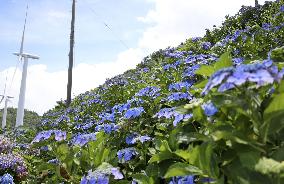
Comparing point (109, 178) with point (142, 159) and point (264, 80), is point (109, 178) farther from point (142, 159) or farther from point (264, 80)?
point (264, 80)

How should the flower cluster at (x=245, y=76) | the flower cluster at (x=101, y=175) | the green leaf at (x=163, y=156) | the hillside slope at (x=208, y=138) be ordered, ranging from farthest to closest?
the green leaf at (x=163, y=156), the flower cluster at (x=101, y=175), the hillside slope at (x=208, y=138), the flower cluster at (x=245, y=76)

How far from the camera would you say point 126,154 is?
3.59 metres

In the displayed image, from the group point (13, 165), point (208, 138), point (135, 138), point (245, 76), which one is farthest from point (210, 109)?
point (13, 165)

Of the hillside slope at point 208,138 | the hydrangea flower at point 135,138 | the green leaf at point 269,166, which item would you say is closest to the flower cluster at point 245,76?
the hillside slope at point 208,138

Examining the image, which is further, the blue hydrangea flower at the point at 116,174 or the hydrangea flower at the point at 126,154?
the hydrangea flower at the point at 126,154

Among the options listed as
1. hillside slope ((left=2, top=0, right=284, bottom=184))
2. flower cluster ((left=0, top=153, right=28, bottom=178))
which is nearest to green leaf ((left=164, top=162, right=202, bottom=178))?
hillside slope ((left=2, top=0, right=284, bottom=184))

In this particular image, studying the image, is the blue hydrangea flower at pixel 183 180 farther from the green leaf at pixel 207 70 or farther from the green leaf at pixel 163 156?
the green leaf at pixel 207 70

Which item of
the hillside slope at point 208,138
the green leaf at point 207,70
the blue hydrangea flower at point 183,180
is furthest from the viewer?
the blue hydrangea flower at point 183,180

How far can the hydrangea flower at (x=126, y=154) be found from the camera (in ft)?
11.7

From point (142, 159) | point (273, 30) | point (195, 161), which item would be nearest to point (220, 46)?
point (273, 30)

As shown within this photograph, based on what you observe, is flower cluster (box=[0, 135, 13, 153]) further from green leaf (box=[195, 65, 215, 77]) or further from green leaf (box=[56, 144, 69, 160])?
green leaf (box=[195, 65, 215, 77])

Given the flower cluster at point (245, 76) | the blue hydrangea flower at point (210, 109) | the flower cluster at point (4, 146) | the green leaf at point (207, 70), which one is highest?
the green leaf at point (207, 70)

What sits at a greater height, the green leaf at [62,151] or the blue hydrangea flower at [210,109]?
the blue hydrangea flower at [210,109]

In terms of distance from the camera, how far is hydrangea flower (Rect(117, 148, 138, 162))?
358 cm
